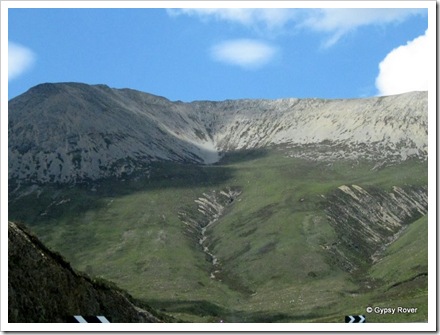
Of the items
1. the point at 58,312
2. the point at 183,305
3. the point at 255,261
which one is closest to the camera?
the point at 58,312

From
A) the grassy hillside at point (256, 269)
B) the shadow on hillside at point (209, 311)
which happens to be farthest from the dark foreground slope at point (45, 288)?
the grassy hillside at point (256, 269)

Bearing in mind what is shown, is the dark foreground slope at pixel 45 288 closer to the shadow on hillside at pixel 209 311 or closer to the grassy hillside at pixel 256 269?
the shadow on hillside at pixel 209 311

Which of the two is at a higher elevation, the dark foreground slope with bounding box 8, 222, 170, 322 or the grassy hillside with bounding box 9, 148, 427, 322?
the grassy hillside with bounding box 9, 148, 427, 322

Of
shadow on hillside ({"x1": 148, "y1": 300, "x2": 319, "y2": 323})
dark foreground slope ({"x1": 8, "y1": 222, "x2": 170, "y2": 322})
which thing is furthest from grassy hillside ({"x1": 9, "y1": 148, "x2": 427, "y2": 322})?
dark foreground slope ({"x1": 8, "y1": 222, "x2": 170, "y2": 322})

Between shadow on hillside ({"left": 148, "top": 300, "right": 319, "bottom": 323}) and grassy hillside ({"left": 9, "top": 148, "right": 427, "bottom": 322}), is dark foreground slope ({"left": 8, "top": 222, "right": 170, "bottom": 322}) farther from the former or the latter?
grassy hillside ({"left": 9, "top": 148, "right": 427, "bottom": 322})

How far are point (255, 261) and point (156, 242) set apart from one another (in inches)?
1373

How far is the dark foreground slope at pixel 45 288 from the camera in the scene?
1161 inches

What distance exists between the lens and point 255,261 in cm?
16988

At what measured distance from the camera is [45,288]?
107 ft

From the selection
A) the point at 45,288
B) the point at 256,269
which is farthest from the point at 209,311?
the point at 45,288

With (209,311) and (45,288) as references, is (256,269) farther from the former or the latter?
(45,288)

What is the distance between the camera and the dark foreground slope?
29500 millimetres

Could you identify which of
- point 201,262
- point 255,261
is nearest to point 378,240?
point 255,261

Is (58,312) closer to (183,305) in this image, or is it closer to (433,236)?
(433,236)
